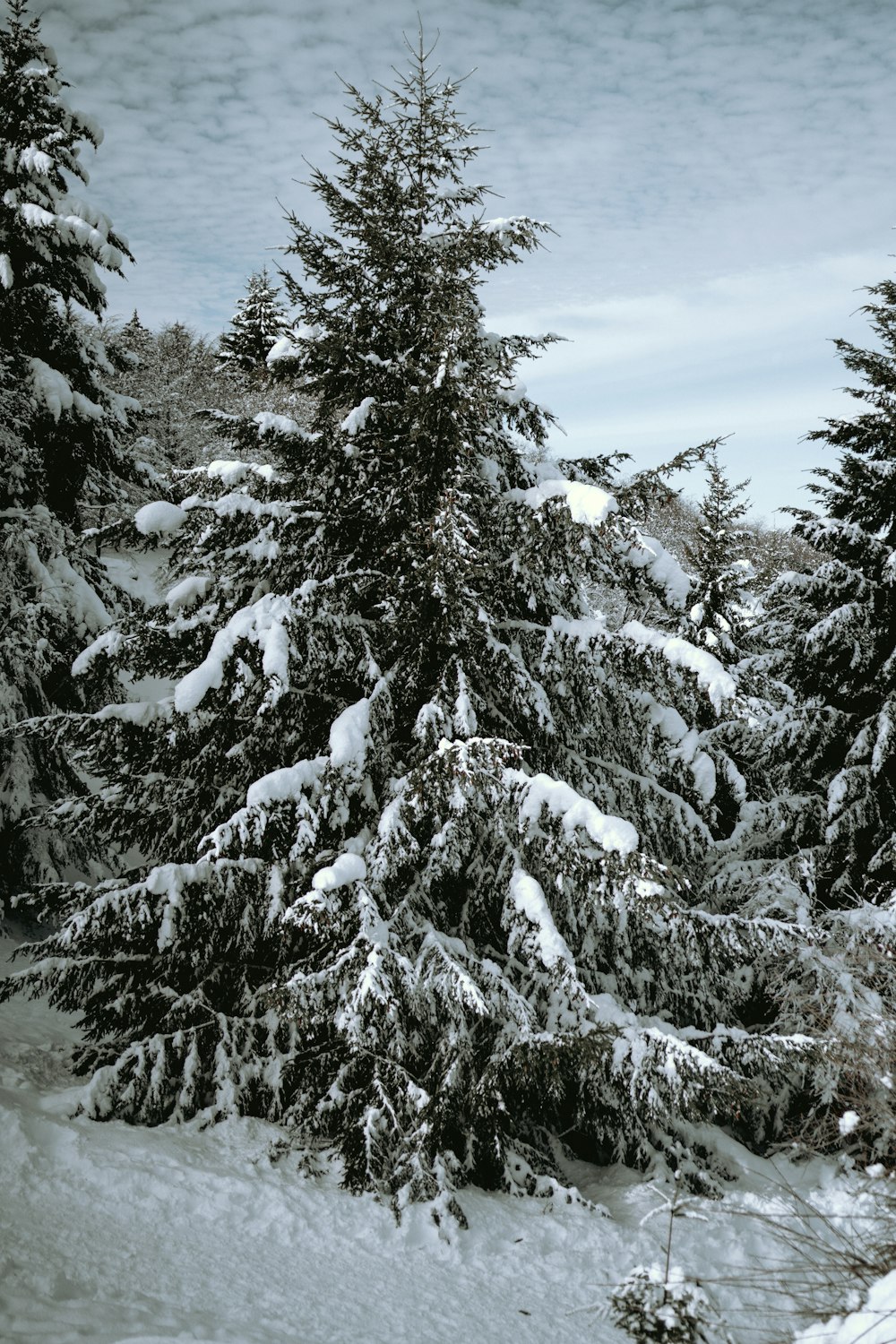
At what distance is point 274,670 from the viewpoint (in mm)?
6129

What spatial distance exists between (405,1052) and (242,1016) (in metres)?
1.61

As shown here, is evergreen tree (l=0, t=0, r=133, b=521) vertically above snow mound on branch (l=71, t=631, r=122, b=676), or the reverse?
evergreen tree (l=0, t=0, r=133, b=521)

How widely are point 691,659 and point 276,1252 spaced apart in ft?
17.9

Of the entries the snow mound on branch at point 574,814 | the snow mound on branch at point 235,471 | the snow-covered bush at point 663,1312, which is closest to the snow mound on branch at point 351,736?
the snow mound on branch at point 574,814

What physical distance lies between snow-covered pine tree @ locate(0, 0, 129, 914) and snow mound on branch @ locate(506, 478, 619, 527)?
676 cm

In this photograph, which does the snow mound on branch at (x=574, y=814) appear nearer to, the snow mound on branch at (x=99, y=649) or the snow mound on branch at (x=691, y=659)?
the snow mound on branch at (x=691, y=659)

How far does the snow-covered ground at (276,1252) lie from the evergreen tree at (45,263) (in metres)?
8.09

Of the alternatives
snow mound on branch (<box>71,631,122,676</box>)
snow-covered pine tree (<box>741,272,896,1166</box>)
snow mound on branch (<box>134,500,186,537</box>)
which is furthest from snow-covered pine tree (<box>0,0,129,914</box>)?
snow-covered pine tree (<box>741,272,896,1166</box>)

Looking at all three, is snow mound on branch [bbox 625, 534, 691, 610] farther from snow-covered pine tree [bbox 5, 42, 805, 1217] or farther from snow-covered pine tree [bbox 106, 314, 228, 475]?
snow-covered pine tree [bbox 106, 314, 228, 475]

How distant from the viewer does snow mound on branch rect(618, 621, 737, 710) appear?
6410 mm

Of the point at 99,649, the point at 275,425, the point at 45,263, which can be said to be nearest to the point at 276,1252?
the point at 99,649

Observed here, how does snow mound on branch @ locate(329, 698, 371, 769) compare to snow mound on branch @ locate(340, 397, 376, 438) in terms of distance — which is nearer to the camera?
snow mound on branch @ locate(329, 698, 371, 769)

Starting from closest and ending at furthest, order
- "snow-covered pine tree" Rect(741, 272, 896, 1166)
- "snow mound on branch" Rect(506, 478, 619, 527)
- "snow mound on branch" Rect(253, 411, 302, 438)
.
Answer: "snow mound on branch" Rect(506, 478, 619, 527)
"snow mound on branch" Rect(253, 411, 302, 438)
"snow-covered pine tree" Rect(741, 272, 896, 1166)

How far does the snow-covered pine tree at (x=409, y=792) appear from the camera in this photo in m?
6.04
